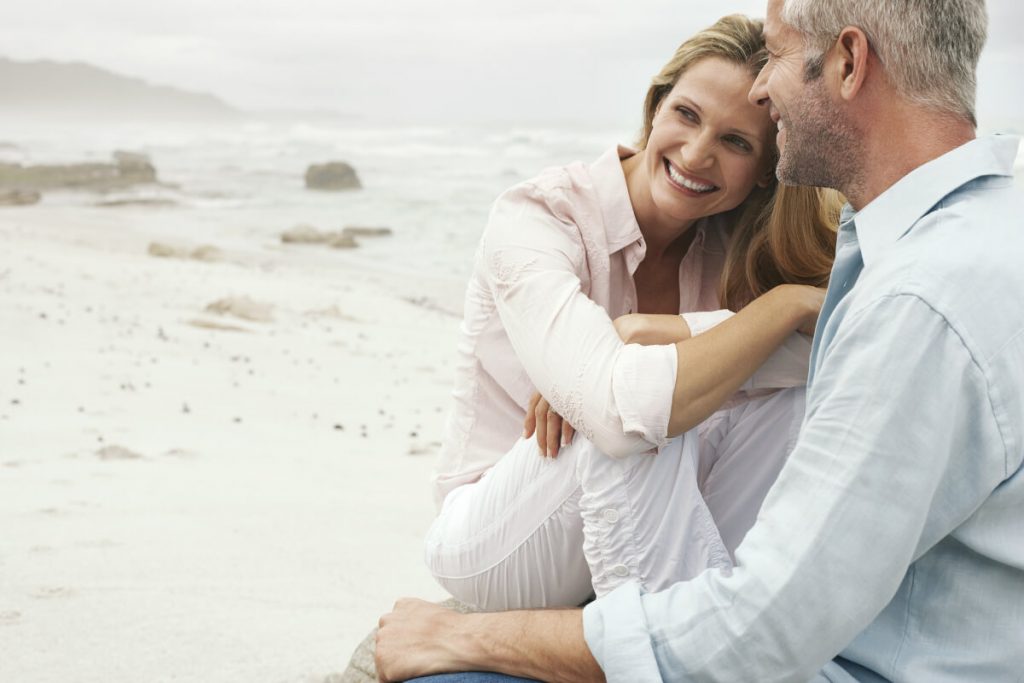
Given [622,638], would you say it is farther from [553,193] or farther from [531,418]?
[553,193]

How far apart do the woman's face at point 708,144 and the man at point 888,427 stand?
35.0 inches

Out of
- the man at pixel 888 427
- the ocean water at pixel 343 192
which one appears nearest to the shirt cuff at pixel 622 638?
the man at pixel 888 427

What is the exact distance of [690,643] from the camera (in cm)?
168

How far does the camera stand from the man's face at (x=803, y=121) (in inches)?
72.6

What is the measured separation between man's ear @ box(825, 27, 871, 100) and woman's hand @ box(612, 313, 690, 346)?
0.79 meters

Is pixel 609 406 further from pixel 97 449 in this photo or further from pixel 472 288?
pixel 97 449

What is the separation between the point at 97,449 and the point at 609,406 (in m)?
3.49

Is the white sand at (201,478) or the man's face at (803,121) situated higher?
the man's face at (803,121)

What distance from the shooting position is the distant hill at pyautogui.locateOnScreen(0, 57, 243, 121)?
9981cm

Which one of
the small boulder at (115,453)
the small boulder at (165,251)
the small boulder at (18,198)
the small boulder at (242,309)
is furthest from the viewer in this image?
the small boulder at (18,198)

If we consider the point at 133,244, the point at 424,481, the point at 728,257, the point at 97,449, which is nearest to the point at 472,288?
the point at 728,257

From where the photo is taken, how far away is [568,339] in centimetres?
242

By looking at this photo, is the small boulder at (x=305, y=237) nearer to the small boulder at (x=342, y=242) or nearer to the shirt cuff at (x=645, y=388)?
the small boulder at (x=342, y=242)

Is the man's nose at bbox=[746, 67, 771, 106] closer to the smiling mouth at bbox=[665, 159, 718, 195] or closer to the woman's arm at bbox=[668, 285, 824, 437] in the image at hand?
the smiling mouth at bbox=[665, 159, 718, 195]
